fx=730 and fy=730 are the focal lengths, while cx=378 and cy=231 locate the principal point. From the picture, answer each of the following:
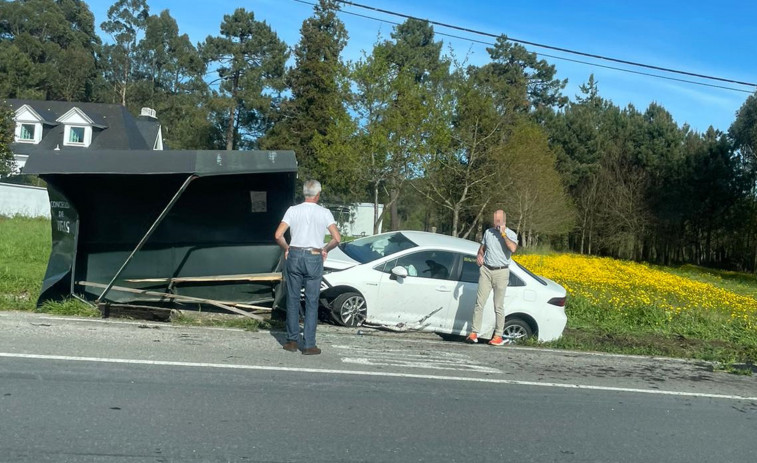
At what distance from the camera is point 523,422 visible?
5918mm

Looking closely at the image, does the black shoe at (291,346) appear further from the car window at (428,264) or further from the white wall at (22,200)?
the white wall at (22,200)

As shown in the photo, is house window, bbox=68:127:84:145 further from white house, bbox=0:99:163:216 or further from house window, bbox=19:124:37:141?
house window, bbox=19:124:37:141

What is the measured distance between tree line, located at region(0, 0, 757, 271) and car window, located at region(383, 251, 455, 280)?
16.6m

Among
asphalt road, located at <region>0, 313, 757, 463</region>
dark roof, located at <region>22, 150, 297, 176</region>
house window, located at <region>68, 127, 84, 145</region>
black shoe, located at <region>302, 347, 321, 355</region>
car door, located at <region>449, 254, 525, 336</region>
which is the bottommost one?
asphalt road, located at <region>0, 313, 757, 463</region>

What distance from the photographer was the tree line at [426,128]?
2866 cm

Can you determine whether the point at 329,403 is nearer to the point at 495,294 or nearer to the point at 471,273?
the point at 495,294

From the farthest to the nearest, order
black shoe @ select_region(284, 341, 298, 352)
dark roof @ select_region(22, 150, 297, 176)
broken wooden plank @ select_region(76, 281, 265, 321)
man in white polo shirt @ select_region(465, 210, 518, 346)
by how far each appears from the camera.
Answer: broken wooden plank @ select_region(76, 281, 265, 321), man in white polo shirt @ select_region(465, 210, 518, 346), dark roof @ select_region(22, 150, 297, 176), black shoe @ select_region(284, 341, 298, 352)

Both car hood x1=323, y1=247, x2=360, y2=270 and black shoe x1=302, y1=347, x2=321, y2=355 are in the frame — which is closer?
black shoe x1=302, y1=347, x2=321, y2=355

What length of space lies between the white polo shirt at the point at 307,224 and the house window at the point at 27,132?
46.0 metres

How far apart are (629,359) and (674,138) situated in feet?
155

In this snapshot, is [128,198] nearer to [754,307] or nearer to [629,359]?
[629,359]

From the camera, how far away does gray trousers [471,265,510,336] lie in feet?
31.4

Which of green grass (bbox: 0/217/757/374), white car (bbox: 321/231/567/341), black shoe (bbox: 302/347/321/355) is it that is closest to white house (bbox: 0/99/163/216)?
green grass (bbox: 0/217/757/374)

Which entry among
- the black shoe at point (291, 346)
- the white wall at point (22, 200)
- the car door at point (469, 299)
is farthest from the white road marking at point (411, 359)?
the white wall at point (22, 200)
